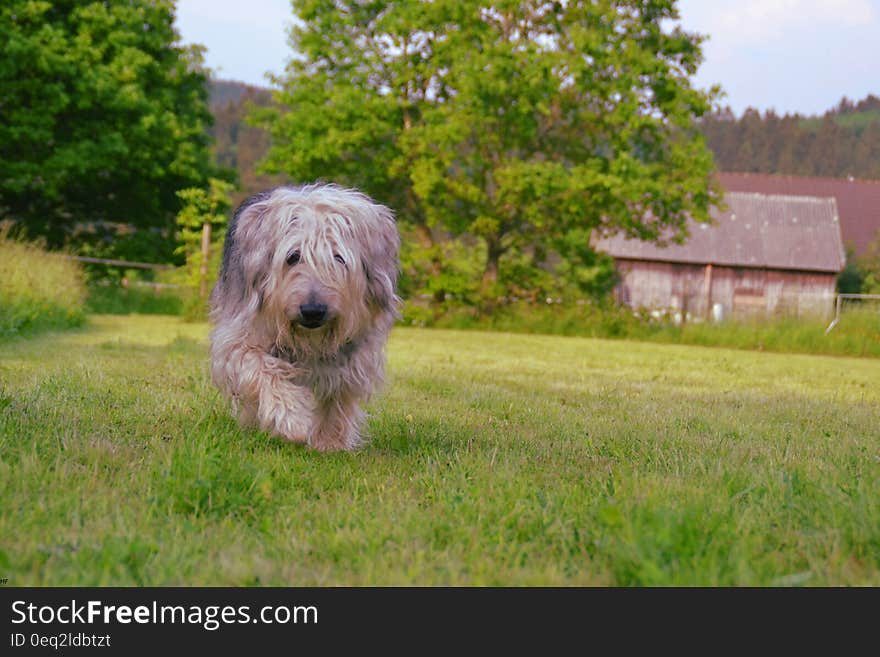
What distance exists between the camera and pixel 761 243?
131 ft

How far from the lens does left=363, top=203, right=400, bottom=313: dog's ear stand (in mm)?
4438

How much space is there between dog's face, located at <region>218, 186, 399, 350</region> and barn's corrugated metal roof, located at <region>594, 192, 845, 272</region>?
34.9m

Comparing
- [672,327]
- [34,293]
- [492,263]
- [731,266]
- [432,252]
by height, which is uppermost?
[432,252]

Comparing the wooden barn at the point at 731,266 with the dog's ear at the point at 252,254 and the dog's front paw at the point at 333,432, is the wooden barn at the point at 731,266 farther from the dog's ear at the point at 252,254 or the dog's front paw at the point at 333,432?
the dog's ear at the point at 252,254

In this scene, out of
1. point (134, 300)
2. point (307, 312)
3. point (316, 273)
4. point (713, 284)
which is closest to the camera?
point (307, 312)

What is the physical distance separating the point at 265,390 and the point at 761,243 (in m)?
39.3

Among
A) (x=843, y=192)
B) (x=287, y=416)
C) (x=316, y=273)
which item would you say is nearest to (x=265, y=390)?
(x=287, y=416)

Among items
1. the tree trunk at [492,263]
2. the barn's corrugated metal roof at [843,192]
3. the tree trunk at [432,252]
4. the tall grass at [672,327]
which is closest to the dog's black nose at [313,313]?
the tall grass at [672,327]

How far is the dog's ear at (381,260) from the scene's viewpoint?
4.44 metres

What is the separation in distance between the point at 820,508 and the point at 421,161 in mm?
19038

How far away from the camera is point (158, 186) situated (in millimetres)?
27125

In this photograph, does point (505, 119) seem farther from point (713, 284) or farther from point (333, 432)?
point (713, 284)

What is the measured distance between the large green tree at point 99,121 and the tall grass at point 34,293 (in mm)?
6744

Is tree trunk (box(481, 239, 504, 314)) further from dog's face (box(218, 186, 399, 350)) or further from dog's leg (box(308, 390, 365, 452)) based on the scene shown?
dog's face (box(218, 186, 399, 350))
